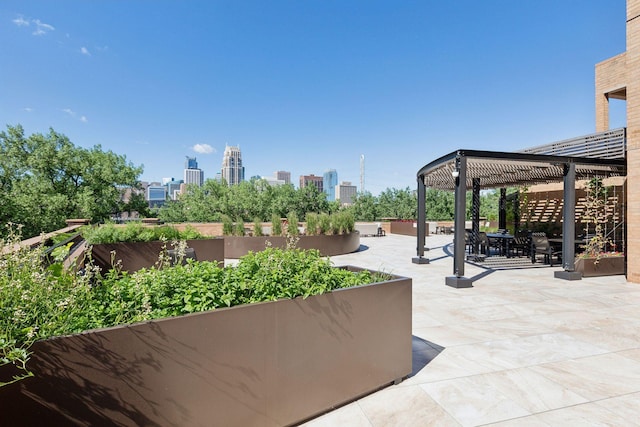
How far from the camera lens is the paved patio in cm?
231

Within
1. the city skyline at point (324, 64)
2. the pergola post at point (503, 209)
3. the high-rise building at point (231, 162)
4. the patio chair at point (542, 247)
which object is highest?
the high-rise building at point (231, 162)

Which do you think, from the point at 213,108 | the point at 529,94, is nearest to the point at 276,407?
the point at 529,94

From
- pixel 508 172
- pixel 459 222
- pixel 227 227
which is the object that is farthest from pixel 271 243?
pixel 508 172

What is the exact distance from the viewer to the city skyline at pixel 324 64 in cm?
1173

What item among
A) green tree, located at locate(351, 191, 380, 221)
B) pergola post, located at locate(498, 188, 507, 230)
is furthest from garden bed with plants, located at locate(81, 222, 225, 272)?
green tree, located at locate(351, 191, 380, 221)

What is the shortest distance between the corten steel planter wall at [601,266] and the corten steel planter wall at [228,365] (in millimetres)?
7354

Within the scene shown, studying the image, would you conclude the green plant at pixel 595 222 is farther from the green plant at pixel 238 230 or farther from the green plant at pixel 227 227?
the green plant at pixel 227 227

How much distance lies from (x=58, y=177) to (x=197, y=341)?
1068 inches

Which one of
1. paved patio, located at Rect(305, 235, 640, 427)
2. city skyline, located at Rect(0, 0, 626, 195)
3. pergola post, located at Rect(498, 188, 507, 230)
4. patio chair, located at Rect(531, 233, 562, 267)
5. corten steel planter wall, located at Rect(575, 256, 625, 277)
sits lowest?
paved patio, located at Rect(305, 235, 640, 427)

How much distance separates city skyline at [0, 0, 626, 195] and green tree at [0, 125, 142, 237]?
117 centimetres

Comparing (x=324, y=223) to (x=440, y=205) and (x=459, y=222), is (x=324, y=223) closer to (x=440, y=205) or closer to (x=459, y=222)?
(x=459, y=222)

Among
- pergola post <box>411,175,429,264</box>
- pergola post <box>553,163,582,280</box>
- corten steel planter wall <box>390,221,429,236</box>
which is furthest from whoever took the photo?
corten steel planter wall <box>390,221,429,236</box>

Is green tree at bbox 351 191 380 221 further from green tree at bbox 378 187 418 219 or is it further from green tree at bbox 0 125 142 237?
green tree at bbox 0 125 142 237

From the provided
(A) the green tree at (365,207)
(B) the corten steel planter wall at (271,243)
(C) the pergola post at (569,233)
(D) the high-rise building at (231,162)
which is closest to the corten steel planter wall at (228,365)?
(C) the pergola post at (569,233)
